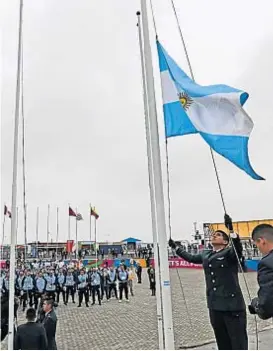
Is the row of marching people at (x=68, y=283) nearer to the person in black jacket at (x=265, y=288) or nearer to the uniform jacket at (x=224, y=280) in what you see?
the uniform jacket at (x=224, y=280)

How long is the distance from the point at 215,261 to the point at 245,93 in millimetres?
1868

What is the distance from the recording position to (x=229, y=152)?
4289 millimetres

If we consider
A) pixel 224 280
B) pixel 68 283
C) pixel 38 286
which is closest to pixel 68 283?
pixel 68 283

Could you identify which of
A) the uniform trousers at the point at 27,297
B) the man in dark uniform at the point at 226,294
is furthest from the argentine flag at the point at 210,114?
the uniform trousers at the point at 27,297

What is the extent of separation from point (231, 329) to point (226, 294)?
36 centimetres

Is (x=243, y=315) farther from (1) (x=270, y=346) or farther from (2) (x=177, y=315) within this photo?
(2) (x=177, y=315)

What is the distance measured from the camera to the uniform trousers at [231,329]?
14.8 feet

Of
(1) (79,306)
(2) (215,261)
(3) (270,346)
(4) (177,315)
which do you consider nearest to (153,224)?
(2) (215,261)

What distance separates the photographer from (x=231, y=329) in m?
4.54

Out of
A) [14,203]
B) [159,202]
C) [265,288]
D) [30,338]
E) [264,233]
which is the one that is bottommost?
[30,338]

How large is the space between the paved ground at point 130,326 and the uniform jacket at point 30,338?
3.77 m

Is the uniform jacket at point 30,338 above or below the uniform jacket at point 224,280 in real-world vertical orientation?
below

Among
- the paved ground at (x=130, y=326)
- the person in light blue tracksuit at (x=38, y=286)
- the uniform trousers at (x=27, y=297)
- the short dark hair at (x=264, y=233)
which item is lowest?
the paved ground at (x=130, y=326)

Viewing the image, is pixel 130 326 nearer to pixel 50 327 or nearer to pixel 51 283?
pixel 50 327
